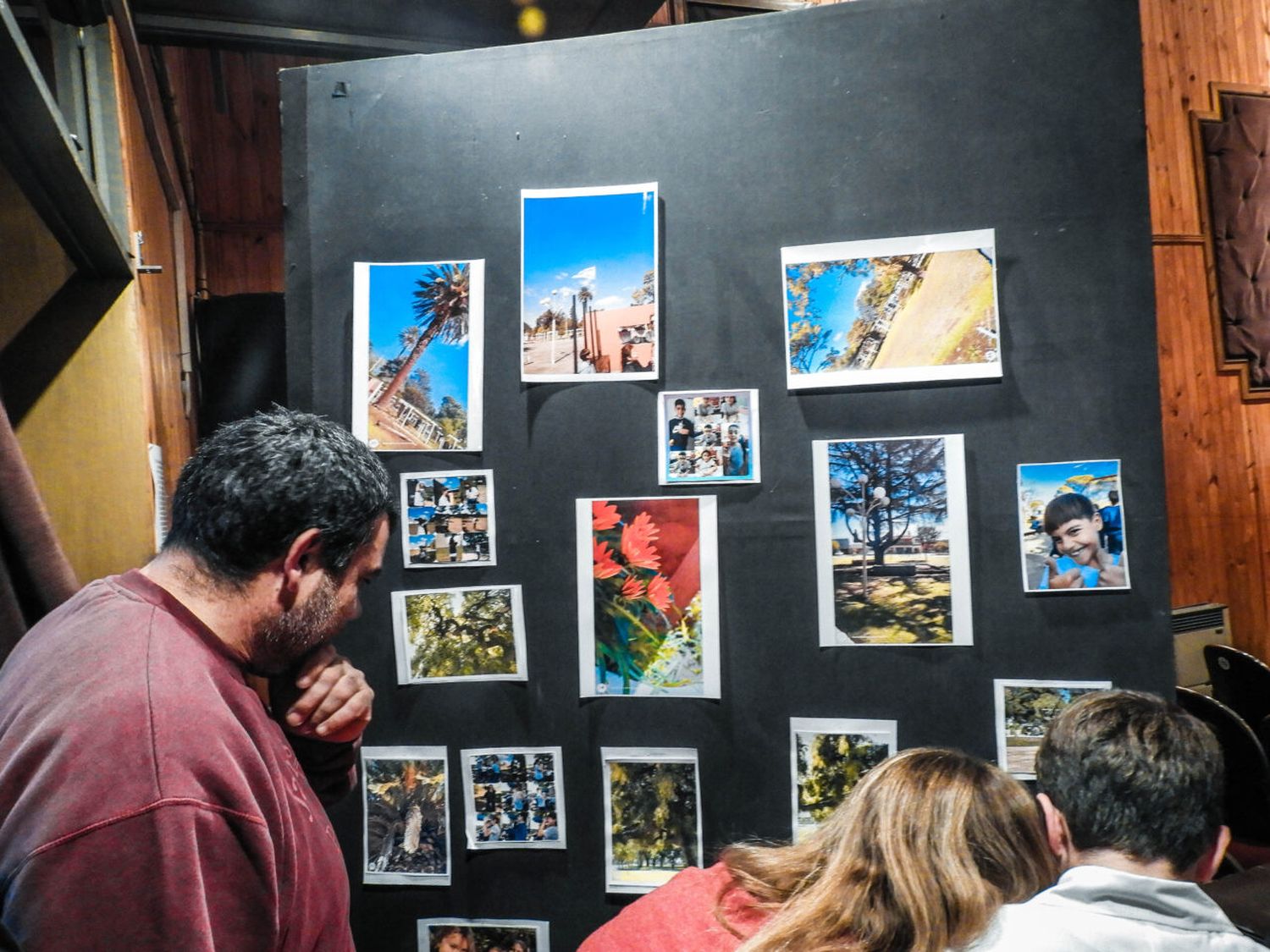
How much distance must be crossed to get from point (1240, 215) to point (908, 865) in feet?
15.5

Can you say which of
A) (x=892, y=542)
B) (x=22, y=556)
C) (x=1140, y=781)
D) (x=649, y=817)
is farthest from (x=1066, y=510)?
(x=22, y=556)

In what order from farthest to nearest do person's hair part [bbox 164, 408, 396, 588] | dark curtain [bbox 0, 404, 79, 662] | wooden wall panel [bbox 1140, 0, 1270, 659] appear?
1. wooden wall panel [bbox 1140, 0, 1270, 659]
2. dark curtain [bbox 0, 404, 79, 662]
3. person's hair part [bbox 164, 408, 396, 588]

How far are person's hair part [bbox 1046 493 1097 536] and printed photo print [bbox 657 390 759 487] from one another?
52 centimetres

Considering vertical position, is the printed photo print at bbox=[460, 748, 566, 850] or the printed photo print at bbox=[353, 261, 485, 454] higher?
the printed photo print at bbox=[353, 261, 485, 454]

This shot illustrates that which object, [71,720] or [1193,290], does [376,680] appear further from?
[1193,290]

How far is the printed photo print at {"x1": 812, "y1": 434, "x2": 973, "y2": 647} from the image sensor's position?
63.4 inches

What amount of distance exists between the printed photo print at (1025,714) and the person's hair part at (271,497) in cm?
115

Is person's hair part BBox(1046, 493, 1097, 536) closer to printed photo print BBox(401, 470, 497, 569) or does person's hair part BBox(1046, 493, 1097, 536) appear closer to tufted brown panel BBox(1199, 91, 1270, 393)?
printed photo print BBox(401, 470, 497, 569)

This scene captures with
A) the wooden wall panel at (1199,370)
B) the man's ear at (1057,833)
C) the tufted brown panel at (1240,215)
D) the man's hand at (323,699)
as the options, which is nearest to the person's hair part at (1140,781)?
the man's ear at (1057,833)

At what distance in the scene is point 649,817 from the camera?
1.71 m

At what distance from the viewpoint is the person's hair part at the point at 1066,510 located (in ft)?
5.15

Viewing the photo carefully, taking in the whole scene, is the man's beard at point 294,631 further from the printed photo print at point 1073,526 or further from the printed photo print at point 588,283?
the printed photo print at point 1073,526

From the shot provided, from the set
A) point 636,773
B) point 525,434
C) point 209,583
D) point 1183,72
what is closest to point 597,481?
point 525,434

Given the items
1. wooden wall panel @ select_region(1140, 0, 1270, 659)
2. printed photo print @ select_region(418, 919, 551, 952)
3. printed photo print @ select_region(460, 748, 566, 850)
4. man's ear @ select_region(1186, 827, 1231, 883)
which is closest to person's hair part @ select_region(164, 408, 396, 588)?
printed photo print @ select_region(460, 748, 566, 850)
